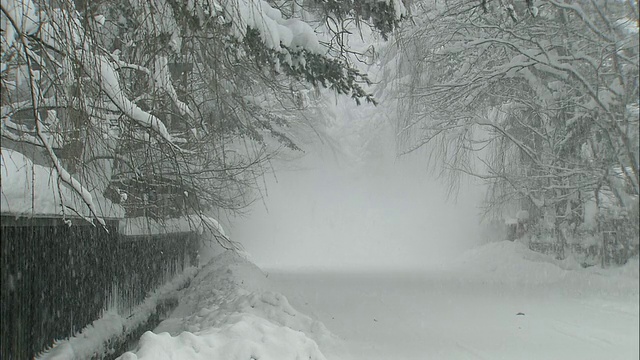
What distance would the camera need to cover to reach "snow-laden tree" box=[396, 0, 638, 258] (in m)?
7.11

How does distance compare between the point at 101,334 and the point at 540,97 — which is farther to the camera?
the point at 540,97

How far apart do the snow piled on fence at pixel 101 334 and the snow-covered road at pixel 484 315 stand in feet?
7.21

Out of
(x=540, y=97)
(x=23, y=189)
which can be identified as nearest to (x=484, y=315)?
(x=540, y=97)

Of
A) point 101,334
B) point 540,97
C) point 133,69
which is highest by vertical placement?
point 540,97

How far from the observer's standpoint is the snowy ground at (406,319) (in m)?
5.65

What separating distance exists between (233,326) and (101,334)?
142cm

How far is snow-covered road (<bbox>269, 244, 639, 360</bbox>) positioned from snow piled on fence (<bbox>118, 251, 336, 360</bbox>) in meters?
0.67

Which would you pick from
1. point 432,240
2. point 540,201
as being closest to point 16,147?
point 540,201

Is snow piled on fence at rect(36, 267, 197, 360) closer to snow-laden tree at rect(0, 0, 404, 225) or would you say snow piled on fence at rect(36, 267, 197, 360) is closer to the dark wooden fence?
the dark wooden fence

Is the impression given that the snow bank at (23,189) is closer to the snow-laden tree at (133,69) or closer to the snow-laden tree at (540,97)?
the snow-laden tree at (133,69)

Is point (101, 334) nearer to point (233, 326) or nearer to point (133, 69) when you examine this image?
point (233, 326)

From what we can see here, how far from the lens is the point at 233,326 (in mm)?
5809

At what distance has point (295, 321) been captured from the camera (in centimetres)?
788

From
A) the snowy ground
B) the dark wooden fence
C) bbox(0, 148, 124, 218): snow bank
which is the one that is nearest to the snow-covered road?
the snowy ground
